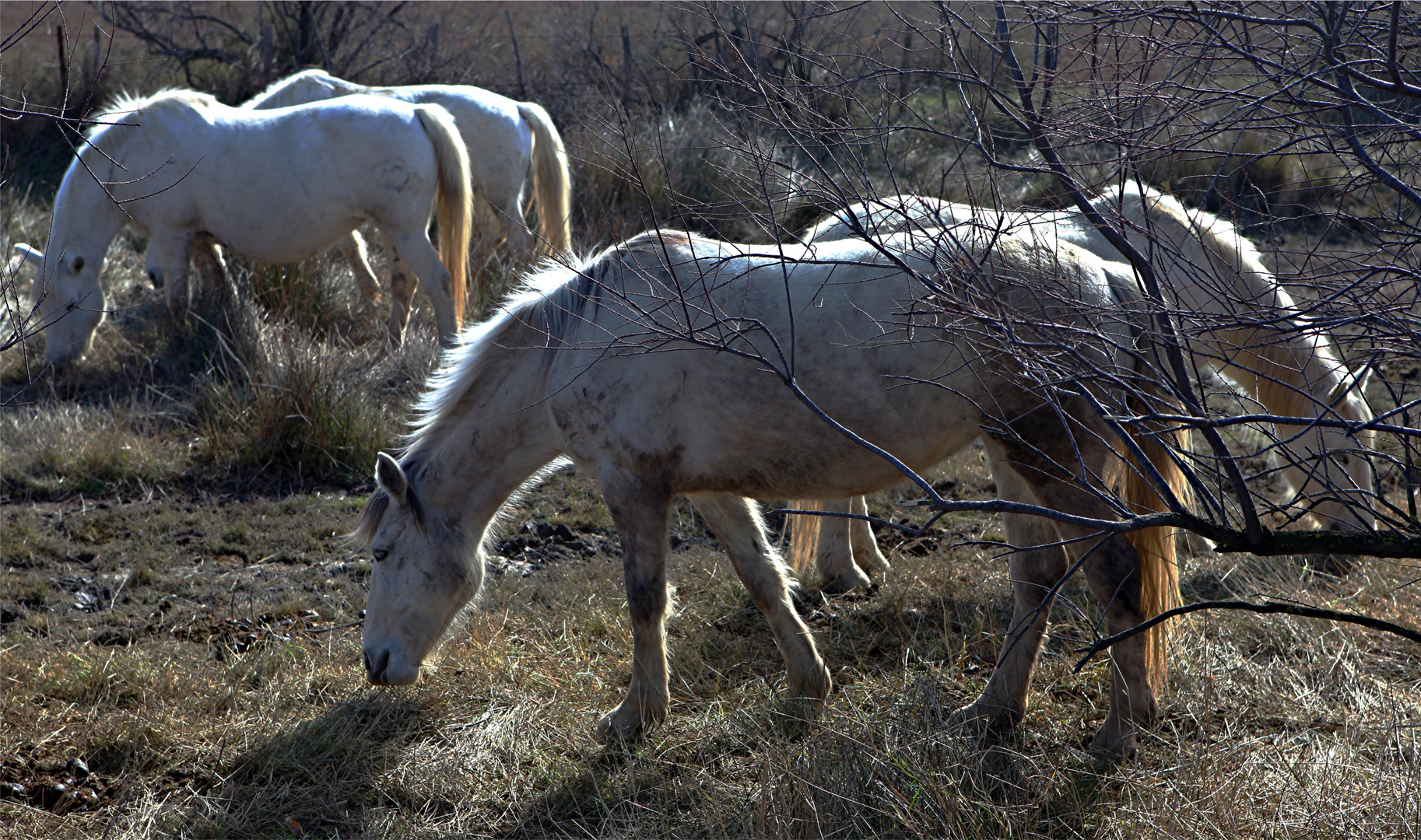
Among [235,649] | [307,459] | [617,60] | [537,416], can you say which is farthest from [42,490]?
[617,60]

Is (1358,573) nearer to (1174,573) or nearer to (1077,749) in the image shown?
(1174,573)

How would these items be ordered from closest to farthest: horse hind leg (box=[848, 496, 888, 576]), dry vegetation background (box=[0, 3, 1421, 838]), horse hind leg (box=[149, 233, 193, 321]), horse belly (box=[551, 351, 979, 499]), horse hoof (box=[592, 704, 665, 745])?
dry vegetation background (box=[0, 3, 1421, 838]) < horse belly (box=[551, 351, 979, 499]) < horse hoof (box=[592, 704, 665, 745]) < horse hind leg (box=[848, 496, 888, 576]) < horse hind leg (box=[149, 233, 193, 321])

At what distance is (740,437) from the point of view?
3385 mm

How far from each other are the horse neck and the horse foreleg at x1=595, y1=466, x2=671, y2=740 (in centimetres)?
37

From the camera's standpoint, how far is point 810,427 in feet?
10.9

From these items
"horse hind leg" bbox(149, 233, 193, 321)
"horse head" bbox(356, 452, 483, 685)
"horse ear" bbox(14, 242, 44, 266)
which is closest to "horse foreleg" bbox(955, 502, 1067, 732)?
"horse head" bbox(356, 452, 483, 685)

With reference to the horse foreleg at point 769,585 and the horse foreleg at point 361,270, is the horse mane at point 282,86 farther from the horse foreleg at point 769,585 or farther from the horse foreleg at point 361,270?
the horse foreleg at point 769,585

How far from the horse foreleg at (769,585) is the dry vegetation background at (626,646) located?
0.39 ft

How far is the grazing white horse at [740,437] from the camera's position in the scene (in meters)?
3.15

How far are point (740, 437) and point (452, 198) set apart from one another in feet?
16.4

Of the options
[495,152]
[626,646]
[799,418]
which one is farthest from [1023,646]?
[495,152]

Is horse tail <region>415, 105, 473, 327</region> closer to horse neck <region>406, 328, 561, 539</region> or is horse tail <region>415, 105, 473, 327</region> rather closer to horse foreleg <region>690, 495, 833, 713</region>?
horse neck <region>406, 328, 561, 539</region>

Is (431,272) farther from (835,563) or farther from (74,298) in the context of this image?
(835,563)

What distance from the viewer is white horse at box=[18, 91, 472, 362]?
735cm
